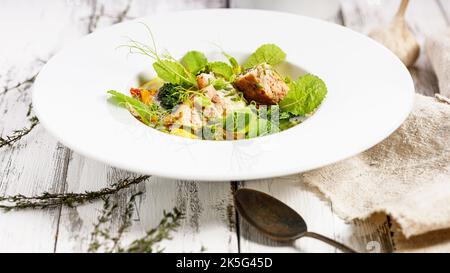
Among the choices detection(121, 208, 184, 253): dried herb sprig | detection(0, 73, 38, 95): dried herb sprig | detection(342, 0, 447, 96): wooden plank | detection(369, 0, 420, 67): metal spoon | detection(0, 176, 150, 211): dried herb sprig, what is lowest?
detection(121, 208, 184, 253): dried herb sprig

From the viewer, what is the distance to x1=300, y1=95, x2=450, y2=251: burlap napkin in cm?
272

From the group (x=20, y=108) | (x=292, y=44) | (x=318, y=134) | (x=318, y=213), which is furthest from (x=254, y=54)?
(x=20, y=108)

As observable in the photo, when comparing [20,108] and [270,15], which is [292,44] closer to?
→ [270,15]

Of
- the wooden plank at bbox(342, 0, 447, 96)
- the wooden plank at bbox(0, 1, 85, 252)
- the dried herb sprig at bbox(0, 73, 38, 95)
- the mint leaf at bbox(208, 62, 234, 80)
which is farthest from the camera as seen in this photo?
the wooden plank at bbox(342, 0, 447, 96)

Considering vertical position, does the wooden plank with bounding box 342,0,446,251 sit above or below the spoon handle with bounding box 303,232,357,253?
above

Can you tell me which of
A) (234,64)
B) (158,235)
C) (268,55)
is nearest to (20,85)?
(234,64)

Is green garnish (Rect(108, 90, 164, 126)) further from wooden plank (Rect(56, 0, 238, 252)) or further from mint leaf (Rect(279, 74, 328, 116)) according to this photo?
mint leaf (Rect(279, 74, 328, 116))

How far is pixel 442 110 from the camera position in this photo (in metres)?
3.42

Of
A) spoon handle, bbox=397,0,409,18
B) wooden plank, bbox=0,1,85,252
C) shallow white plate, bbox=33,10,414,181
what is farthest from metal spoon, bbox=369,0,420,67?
wooden plank, bbox=0,1,85,252

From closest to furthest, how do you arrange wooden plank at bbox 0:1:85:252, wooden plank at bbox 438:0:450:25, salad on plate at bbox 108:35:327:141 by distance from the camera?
wooden plank at bbox 0:1:85:252
salad on plate at bbox 108:35:327:141
wooden plank at bbox 438:0:450:25

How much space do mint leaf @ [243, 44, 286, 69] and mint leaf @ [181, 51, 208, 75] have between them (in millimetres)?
301

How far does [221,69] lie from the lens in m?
3.73

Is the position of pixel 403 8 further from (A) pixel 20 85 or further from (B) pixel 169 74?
(A) pixel 20 85

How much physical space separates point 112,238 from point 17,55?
243 centimetres
